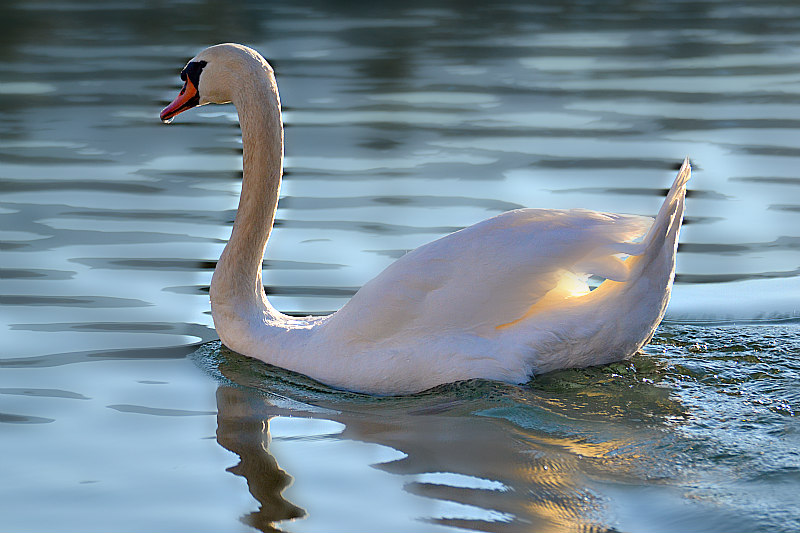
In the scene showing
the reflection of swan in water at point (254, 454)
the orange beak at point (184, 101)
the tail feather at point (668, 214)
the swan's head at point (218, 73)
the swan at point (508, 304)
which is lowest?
the reflection of swan in water at point (254, 454)

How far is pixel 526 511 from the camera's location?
4.43 metres

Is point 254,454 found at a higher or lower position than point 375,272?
lower

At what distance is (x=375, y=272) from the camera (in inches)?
301

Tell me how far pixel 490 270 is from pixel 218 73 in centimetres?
181

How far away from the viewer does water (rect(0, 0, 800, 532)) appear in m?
4.66

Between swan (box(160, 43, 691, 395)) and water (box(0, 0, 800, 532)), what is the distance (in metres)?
0.13

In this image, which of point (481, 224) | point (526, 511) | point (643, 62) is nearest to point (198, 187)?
point (481, 224)

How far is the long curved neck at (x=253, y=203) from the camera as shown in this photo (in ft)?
21.1

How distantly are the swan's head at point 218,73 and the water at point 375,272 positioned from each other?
4.00 ft

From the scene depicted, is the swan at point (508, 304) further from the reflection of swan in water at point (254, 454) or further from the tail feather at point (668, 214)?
the reflection of swan in water at point (254, 454)

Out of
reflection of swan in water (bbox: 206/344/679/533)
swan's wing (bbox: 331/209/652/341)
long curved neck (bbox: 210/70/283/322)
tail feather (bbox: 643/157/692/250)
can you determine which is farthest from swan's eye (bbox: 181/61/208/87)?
tail feather (bbox: 643/157/692/250)

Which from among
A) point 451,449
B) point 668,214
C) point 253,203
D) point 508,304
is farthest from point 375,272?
point 451,449

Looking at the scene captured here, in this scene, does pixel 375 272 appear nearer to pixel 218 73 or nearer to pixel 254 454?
pixel 218 73

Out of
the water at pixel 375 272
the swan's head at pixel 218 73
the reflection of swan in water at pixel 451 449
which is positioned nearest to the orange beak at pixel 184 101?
the swan's head at pixel 218 73
